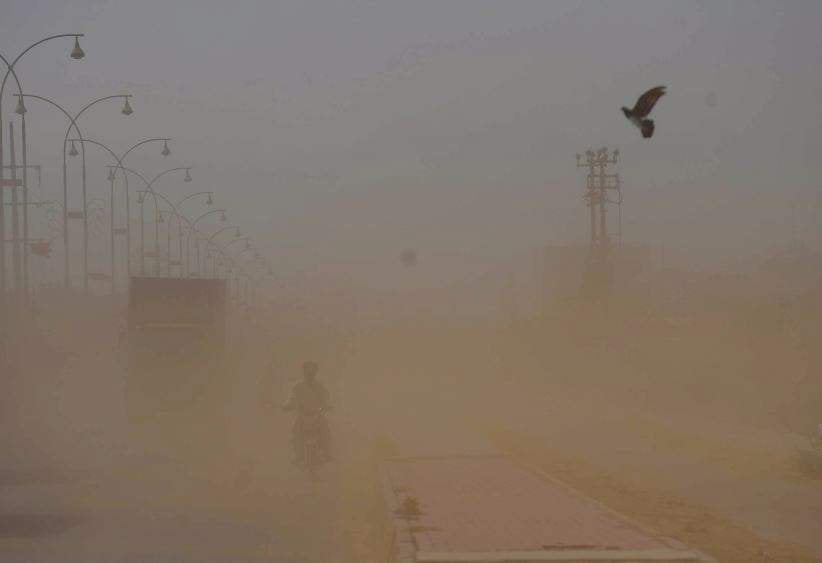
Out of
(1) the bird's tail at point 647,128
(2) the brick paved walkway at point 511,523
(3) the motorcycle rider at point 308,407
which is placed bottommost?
(2) the brick paved walkway at point 511,523

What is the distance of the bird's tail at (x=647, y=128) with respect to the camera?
7.84m

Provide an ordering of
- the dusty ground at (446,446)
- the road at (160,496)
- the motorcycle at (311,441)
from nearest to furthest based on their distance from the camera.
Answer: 1. the road at (160,496)
2. the dusty ground at (446,446)
3. the motorcycle at (311,441)

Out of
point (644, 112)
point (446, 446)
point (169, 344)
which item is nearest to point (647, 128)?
point (644, 112)

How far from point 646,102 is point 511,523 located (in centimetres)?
598

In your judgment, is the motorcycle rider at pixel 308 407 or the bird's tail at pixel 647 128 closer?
the bird's tail at pixel 647 128

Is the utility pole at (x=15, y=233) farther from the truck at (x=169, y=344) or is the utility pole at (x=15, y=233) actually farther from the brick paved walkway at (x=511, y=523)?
the brick paved walkway at (x=511, y=523)

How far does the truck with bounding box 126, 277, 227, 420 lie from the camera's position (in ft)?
93.0

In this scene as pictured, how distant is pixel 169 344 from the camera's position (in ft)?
93.6

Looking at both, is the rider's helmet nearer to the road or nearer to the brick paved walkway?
the road

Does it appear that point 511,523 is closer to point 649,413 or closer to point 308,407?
point 308,407

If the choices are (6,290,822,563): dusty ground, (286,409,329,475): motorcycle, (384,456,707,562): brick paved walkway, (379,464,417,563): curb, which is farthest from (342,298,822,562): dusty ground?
(286,409,329,475): motorcycle

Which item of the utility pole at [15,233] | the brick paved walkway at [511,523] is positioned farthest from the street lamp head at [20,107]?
the brick paved walkway at [511,523]

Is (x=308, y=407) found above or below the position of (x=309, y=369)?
below

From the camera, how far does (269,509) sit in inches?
624
